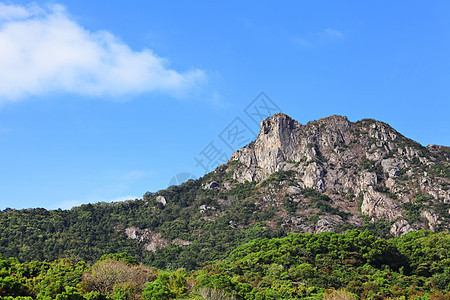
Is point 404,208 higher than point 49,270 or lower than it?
higher

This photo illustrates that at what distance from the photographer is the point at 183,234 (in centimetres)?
11894

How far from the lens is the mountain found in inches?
4208

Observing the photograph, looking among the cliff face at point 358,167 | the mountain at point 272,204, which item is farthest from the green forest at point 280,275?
the cliff face at point 358,167

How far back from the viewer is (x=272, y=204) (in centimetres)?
12456

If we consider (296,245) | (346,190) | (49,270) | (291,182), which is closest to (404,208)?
(346,190)

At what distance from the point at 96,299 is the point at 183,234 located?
78712 mm

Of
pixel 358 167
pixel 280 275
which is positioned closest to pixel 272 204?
pixel 358 167

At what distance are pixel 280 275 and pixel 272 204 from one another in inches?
2441

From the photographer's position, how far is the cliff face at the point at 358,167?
11084 cm

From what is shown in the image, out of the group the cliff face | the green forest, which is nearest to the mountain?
the cliff face

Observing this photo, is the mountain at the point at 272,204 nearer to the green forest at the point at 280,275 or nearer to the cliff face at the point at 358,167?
the cliff face at the point at 358,167

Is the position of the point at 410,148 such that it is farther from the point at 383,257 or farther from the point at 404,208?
the point at 383,257

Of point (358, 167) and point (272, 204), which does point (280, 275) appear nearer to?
point (272, 204)

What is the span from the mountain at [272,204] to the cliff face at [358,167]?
12.2 inches
